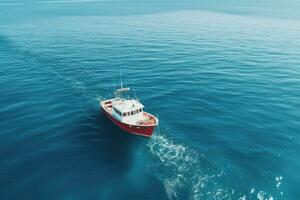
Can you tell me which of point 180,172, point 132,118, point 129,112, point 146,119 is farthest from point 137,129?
point 180,172

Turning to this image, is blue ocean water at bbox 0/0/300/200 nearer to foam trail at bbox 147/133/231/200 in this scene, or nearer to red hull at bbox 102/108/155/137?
foam trail at bbox 147/133/231/200

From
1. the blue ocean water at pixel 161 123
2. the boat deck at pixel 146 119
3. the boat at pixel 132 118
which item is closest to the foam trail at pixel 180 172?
the blue ocean water at pixel 161 123

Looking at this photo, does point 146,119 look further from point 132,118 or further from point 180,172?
point 180,172

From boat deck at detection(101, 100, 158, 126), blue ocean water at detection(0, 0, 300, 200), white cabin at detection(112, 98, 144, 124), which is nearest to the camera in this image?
blue ocean water at detection(0, 0, 300, 200)

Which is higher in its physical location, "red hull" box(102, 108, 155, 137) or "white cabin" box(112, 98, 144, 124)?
"white cabin" box(112, 98, 144, 124)

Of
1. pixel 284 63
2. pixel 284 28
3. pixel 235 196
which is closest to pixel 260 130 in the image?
pixel 235 196

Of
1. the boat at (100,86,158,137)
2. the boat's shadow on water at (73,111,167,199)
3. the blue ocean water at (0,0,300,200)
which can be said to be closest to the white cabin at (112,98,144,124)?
the boat at (100,86,158,137)

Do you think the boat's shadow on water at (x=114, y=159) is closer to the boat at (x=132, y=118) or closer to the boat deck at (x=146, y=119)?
the boat at (x=132, y=118)

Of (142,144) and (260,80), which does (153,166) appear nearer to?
(142,144)
